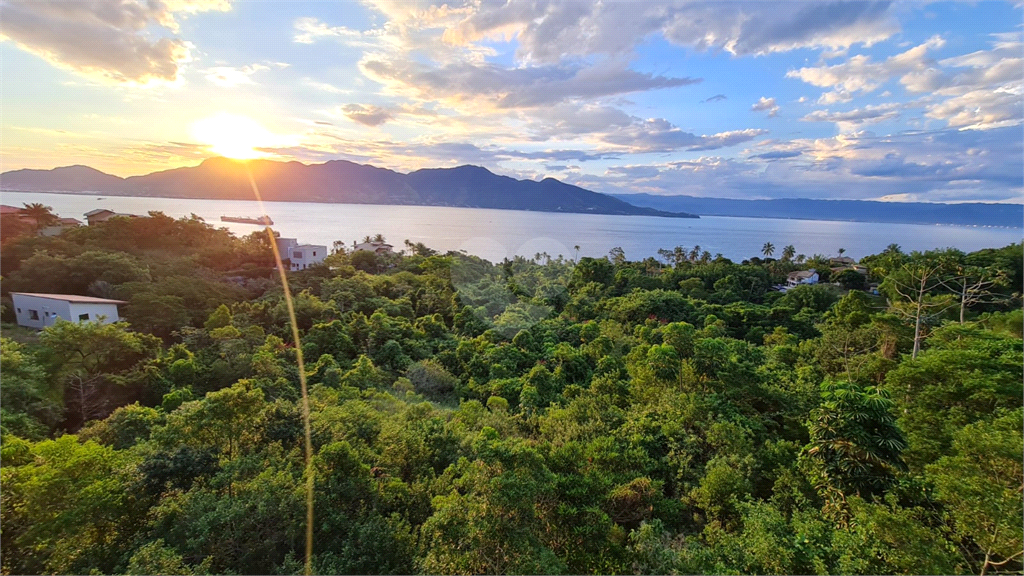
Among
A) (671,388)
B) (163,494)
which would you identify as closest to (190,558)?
(163,494)

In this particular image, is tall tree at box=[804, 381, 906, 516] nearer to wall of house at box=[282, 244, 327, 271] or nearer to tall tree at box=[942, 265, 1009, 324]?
tall tree at box=[942, 265, 1009, 324]

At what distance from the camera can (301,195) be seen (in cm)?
17900

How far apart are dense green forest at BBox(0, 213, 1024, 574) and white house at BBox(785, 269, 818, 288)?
1073 inches

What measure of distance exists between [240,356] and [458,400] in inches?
287

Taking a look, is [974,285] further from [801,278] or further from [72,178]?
[72,178]

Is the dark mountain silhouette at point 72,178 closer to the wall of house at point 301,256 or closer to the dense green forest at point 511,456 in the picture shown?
the wall of house at point 301,256

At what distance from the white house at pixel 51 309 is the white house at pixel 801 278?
164 ft

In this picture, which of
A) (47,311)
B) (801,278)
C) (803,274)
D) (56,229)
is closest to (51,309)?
(47,311)

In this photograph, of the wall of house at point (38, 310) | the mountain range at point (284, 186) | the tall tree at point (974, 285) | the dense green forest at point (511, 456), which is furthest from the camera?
the mountain range at point (284, 186)

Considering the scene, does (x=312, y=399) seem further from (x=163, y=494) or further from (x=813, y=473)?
(x=813, y=473)

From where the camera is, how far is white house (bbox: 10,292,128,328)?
14.6 meters

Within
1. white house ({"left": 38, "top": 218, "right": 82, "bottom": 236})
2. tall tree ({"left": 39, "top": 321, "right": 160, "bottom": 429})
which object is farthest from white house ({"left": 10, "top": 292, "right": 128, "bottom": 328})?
white house ({"left": 38, "top": 218, "right": 82, "bottom": 236})

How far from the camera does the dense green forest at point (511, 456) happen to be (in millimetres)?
5164

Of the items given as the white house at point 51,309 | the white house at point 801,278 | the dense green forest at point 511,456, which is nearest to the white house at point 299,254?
the dense green forest at point 511,456
